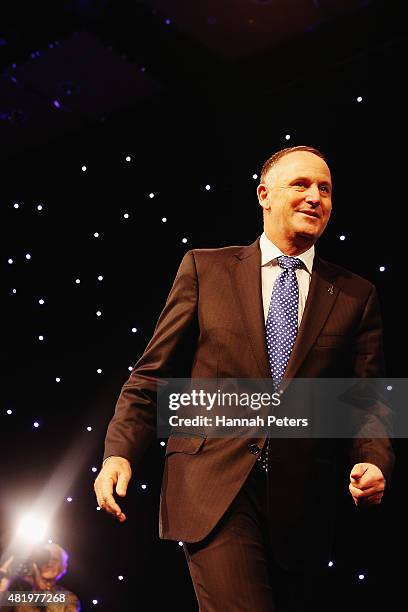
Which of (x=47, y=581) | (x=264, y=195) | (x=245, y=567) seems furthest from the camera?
(x=47, y=581)

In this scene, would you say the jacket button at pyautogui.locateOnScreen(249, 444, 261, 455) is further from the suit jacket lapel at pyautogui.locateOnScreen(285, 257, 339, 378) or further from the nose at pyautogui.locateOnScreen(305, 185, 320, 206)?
the nose at pyautogui.locateOnScreen(305, 185, 320, 206)

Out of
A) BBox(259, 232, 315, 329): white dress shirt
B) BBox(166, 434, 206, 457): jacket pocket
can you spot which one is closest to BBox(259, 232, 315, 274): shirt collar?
BBox(259, 232, 315, 329): white dress shirt

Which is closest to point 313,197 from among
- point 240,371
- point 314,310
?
point 314,310

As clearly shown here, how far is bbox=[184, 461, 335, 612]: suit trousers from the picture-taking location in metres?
1.66

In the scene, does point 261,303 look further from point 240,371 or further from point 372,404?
point 372,404

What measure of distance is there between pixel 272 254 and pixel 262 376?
37cm

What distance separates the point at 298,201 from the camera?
6.64 feet

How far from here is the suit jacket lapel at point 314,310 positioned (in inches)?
72.1


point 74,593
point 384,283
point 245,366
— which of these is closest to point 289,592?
point 245,366

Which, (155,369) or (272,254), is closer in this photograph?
(155,369)

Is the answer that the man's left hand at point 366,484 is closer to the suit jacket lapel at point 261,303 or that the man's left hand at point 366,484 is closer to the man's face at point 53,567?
the suit jacket lapel at point 261,303

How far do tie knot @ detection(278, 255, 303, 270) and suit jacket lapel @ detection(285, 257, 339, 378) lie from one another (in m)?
0.05

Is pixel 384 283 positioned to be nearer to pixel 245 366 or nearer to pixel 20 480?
pixel 245 366

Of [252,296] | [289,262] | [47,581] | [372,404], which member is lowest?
[47,581]
